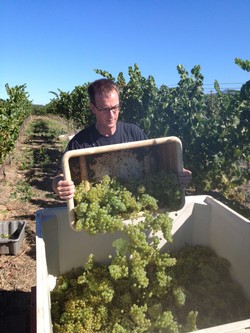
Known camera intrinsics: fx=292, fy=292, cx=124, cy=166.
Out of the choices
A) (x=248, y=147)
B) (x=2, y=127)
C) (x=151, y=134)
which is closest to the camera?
(x=248, y=147)

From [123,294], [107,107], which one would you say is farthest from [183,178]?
[123,294]

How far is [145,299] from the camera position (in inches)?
85.7

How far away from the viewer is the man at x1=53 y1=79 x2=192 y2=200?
7.56 ft

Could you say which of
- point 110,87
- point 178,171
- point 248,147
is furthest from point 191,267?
point 248,147

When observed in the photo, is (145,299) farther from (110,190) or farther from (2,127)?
(2,127)

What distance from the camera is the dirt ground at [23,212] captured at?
371cm

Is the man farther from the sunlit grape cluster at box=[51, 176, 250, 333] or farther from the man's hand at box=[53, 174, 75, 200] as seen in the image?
the sunlit grape cluster at box=[51, 176, 250, 333]

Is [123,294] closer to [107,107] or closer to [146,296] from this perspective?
[146,296]

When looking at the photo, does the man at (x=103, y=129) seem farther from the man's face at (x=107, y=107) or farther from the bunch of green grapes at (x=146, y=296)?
the bunch of green grapes at (x=146, y=296)

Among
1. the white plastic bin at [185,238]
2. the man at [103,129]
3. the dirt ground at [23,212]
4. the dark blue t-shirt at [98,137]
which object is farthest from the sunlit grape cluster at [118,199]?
the dirt ground at [23,212]

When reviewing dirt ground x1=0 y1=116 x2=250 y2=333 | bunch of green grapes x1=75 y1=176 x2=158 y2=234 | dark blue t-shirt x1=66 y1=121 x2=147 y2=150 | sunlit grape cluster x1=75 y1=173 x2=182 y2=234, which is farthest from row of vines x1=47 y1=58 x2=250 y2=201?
bunch of green grapes x1=75 y1=176 x2=158 y2=234

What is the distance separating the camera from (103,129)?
274cm

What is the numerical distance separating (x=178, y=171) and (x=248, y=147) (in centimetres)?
361

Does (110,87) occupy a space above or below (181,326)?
above
